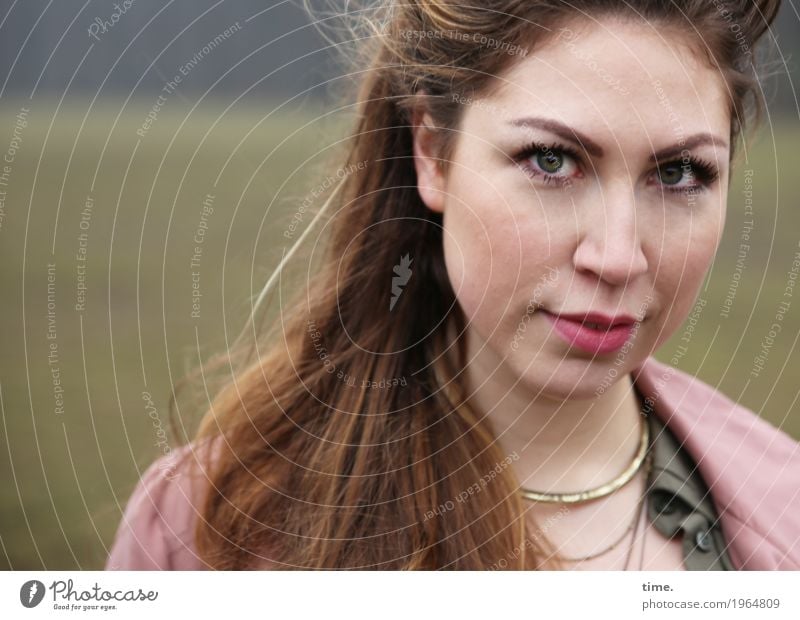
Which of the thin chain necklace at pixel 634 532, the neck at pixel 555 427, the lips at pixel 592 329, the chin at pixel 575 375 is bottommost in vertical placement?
the thin chain necklace at pixel 634 532

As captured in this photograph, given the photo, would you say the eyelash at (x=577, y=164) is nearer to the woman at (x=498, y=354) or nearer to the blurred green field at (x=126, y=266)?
the woman at (x=498, y=354)

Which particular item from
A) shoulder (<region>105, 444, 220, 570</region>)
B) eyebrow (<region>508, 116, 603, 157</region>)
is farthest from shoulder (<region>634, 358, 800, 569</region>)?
shoulder (<region>105, 444, 220, 570</region>)

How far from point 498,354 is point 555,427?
3.3 inches

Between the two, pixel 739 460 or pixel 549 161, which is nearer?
pixel 549 161

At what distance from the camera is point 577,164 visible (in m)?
0.75

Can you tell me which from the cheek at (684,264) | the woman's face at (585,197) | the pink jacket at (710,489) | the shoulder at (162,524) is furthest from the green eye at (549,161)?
the shoulder at (162,524)

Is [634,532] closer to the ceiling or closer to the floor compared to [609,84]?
closer to the floor

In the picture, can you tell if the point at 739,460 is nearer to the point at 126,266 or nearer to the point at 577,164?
the point at 577,164

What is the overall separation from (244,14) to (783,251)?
561 millimetres

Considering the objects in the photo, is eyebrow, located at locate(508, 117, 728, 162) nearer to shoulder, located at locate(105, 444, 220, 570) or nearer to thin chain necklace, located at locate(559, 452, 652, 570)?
thin chain necklace, located at locate(559, 452, 652, 570)

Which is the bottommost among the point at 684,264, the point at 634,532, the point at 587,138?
the point at 634,532

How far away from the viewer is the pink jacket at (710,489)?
0.82 metres

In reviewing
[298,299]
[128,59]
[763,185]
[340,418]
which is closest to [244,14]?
[128,59]

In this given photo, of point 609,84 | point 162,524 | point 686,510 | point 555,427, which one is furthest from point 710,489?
point 162,524
